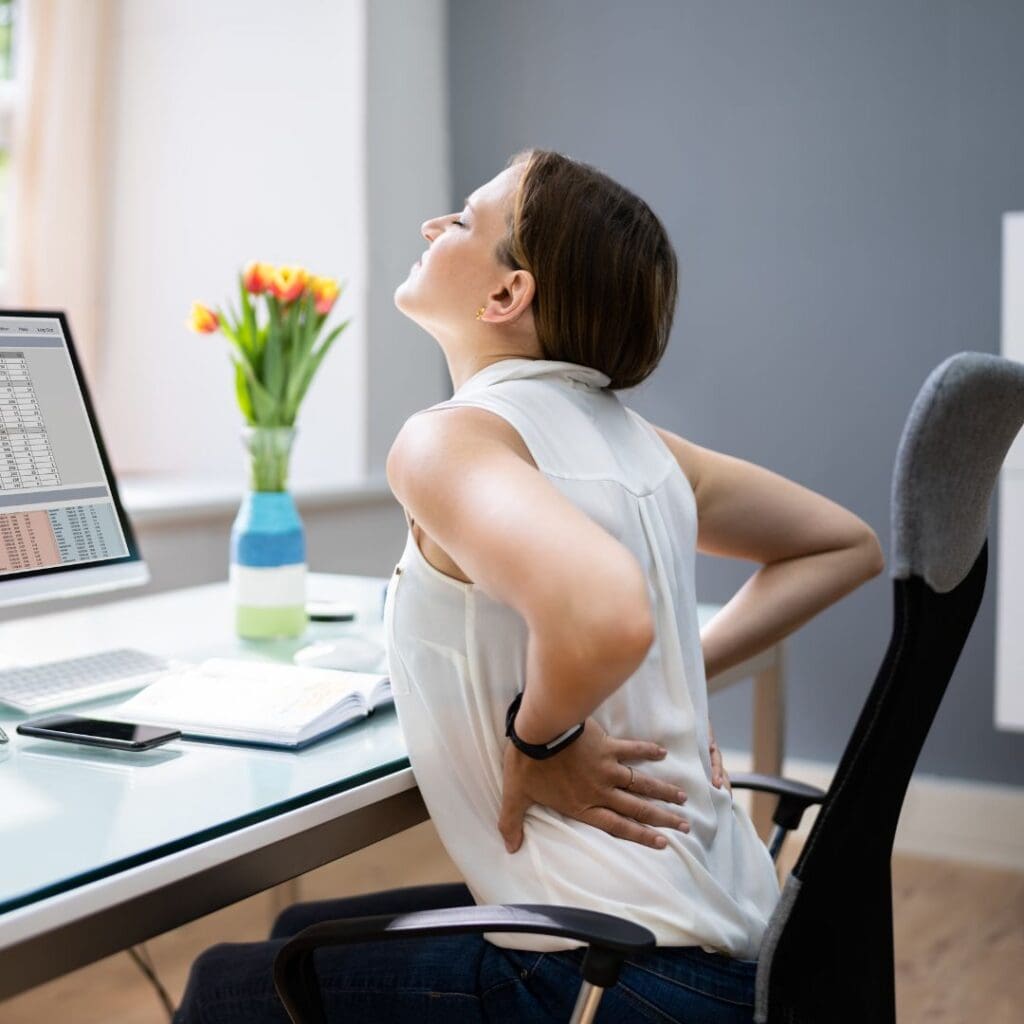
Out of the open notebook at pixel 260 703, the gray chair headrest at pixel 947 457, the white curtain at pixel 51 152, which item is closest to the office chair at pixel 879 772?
the gray chair headrest at pixel 947 457

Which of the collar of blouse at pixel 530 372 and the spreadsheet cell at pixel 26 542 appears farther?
the spreadsheet cell at pixel 26 542

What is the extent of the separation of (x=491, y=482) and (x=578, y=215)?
330mm

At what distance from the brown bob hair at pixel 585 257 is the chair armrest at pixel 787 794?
533 mm

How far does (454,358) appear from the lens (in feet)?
4.49

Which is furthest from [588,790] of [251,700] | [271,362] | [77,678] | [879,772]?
[271,362]

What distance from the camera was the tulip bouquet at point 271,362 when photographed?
5.93 ft

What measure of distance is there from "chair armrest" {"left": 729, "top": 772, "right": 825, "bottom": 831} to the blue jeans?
348 millimetres

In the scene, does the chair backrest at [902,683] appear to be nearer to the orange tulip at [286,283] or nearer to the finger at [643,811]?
the finger at [643,811]

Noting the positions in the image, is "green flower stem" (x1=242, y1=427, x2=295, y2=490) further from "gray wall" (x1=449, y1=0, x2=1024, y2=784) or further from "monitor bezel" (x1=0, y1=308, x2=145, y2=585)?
"gray wall" (x1=449, y1=0, x2=1024, y2=784)

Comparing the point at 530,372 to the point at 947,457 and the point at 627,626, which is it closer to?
the point at 627,626

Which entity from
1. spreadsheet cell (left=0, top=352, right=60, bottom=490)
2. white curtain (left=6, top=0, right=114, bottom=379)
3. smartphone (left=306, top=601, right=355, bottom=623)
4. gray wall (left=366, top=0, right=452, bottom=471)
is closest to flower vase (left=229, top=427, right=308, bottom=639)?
smartphone (left=306, top=601, right=355, bottom=623)

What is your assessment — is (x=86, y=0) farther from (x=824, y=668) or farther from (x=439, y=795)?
(x=439, y=795)

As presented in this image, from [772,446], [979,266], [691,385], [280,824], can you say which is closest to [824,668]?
[772,446]

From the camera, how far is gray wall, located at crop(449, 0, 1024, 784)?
2.99 meters
